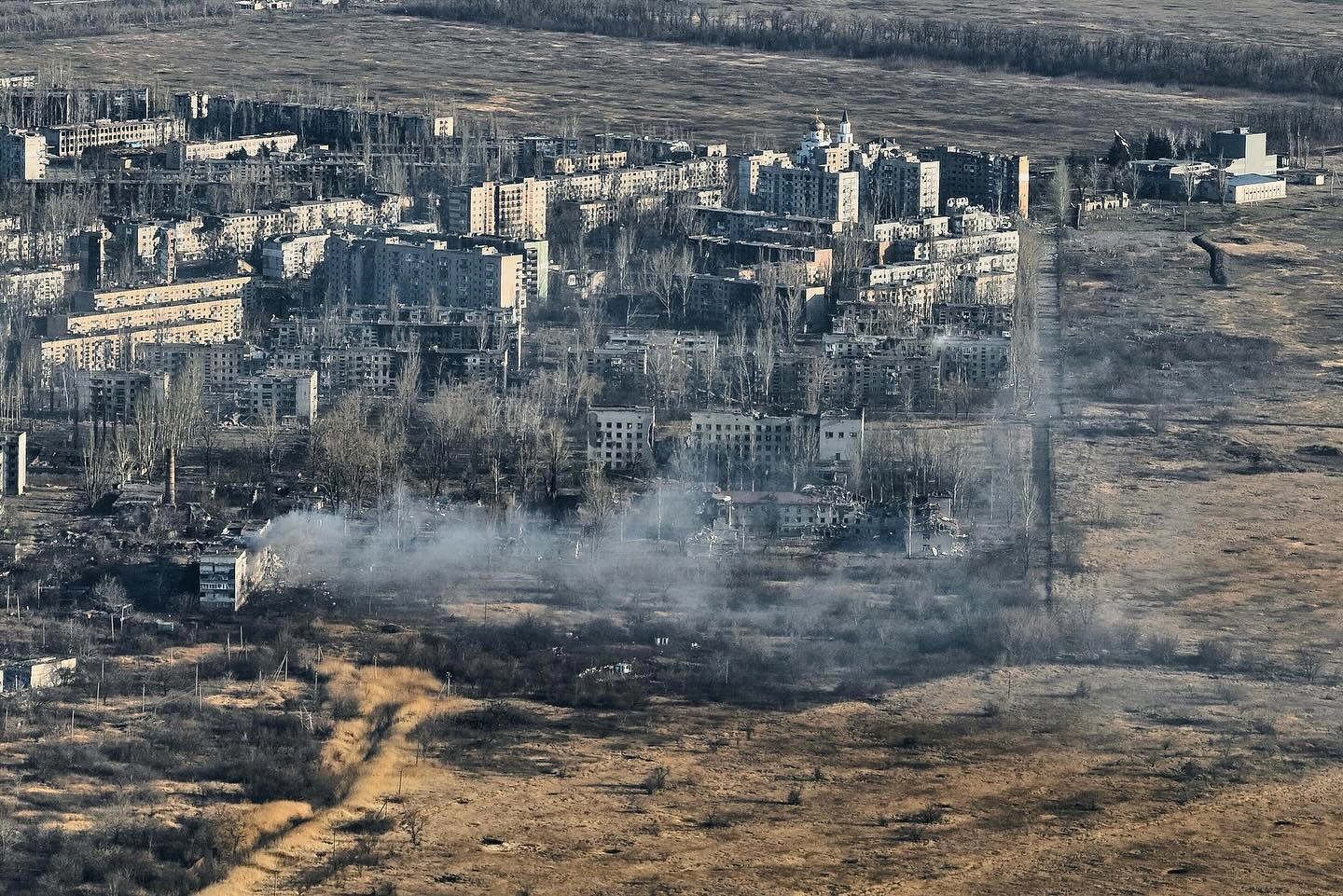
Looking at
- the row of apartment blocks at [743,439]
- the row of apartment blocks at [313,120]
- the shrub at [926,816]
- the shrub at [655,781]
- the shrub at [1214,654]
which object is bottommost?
the shrub at [926,816]

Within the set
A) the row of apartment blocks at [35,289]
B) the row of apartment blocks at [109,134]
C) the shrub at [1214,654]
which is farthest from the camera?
the row of apartment blocks at [109,134]

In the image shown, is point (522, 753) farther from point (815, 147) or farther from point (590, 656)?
point (815, 147)

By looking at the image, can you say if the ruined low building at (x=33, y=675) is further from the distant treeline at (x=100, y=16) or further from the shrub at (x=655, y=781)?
the distant treeline at (x=100, y=16)

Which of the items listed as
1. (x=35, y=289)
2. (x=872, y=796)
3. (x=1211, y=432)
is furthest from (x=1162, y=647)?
(x=35, y=289)

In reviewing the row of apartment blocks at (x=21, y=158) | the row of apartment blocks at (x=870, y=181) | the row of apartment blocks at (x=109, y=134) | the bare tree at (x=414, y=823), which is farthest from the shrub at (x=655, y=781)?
the row of apartment blocks at (x=109, y=134)

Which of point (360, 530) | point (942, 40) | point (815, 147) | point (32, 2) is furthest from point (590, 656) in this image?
point (32, 2)

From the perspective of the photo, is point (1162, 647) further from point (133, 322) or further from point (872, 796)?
point (133, 322)
